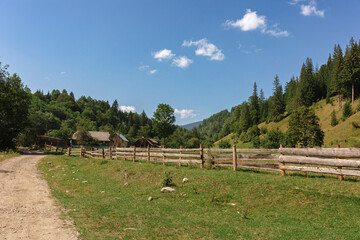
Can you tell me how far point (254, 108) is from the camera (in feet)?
405

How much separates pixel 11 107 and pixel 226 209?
3862 cm

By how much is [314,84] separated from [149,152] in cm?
10176

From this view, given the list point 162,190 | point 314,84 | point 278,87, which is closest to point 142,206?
point 162,190

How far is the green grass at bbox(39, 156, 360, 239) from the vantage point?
5824 mm

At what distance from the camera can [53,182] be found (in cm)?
1398

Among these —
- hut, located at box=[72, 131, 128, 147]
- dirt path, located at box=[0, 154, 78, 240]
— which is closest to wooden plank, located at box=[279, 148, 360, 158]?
dirt path, located at box=[0, 154, 78, 240]

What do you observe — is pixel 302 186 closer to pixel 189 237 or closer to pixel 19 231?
pixel 189 237

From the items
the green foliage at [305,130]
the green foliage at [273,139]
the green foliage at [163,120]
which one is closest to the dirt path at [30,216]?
the green foliage at [305,130]

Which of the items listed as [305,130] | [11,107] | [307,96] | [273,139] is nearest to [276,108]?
[307,96]

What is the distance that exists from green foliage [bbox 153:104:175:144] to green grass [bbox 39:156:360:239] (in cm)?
5445

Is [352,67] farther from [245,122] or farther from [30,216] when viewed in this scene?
[30,216]

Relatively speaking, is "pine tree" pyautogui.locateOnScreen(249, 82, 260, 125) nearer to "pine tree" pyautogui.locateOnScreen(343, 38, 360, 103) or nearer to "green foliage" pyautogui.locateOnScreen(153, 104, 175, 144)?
"pine tree" pyautogui.locateOnScreen(343, 38, 360, 103)

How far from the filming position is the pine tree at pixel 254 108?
119188 millimetres

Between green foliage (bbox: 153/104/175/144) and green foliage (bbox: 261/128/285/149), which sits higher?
green foliage (bbox: 153/104/175/144)
